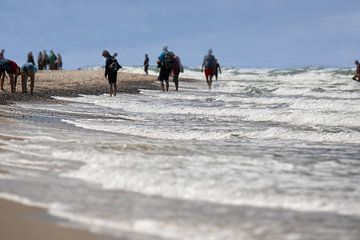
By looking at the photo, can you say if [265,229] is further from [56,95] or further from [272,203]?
[56,95]

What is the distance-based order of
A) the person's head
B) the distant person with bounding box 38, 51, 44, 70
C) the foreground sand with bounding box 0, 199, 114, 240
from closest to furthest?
the foreground sand with bounding box 0, 199, 114, 240, the person's head, the distant person with bounding box 38, 51, 44, 70

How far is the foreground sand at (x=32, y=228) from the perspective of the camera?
11.6ft

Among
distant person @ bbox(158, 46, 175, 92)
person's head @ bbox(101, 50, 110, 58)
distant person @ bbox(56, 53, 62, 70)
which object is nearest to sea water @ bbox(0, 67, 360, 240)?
person's head @ bbox(101, 50, 110, 58)

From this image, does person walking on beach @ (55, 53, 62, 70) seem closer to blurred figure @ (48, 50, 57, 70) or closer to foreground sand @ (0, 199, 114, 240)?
blurred figure @ (48, 50, 57, 70)

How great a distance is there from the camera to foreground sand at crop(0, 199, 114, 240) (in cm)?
354

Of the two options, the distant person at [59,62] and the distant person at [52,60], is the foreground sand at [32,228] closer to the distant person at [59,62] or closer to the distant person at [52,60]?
the distant person at [52,60]

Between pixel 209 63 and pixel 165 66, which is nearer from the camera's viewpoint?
pixel 165 66

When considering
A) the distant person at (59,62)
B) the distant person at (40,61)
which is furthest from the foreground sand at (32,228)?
the distant person at (59,62)

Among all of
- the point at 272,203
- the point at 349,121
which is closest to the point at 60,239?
the point at 272,203

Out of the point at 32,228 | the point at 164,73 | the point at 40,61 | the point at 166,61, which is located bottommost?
the point at 32,228

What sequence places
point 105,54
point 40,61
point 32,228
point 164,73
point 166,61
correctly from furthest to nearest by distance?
point 40,61 → point 164,73 → point 166,61 → point 105,54 → point 32,228

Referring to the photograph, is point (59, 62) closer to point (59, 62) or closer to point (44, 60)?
point (59, 62)

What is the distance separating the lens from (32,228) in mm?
3691

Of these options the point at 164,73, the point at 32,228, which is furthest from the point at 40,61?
the point at 32,228
